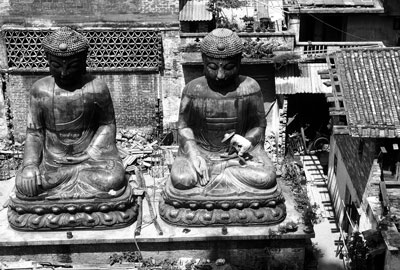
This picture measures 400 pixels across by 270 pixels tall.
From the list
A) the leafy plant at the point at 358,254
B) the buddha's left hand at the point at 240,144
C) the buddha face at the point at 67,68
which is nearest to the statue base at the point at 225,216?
the buddha's left hand at the point at 240,144

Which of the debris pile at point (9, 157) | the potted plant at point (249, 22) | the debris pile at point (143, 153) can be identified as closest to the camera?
the debris pile at point (143, 153)

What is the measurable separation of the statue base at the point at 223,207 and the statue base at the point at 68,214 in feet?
3.05

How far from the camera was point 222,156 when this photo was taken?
11.8 meters

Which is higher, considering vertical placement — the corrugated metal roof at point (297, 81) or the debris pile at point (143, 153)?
the corrugated metal roof at point (297, 81)

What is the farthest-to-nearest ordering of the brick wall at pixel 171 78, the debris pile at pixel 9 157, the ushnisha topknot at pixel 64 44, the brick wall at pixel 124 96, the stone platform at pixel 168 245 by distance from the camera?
the brick wall at pixel 124 96, the brick wall at pixel 171 78, the debris pile at pixel 9 157, the stone platform at pixel 168 245, the ushnisha topknot at pixel 64 44

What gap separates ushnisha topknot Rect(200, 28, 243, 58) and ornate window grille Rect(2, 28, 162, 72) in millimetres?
8497

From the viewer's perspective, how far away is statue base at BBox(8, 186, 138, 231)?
436 inches

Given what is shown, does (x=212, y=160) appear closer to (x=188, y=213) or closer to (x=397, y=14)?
(x=188, y=213)

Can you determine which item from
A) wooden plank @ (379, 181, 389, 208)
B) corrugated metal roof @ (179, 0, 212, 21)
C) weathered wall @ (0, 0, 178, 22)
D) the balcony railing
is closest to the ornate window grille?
weathered wall @ (0, 0, 178, 22)

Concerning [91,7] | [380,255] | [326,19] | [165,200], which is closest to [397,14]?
[326,19]

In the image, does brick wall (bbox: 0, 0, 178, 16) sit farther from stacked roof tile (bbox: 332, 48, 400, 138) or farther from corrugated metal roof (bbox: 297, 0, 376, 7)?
stacked roof tile (bbox: 332, 48, 400, 138)

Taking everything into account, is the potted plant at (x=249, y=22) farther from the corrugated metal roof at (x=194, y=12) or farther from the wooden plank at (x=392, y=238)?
the wooden plank at (x=392, y=238)

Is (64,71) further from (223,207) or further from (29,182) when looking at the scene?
(223,207)

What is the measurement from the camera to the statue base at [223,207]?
1112 centimetres
